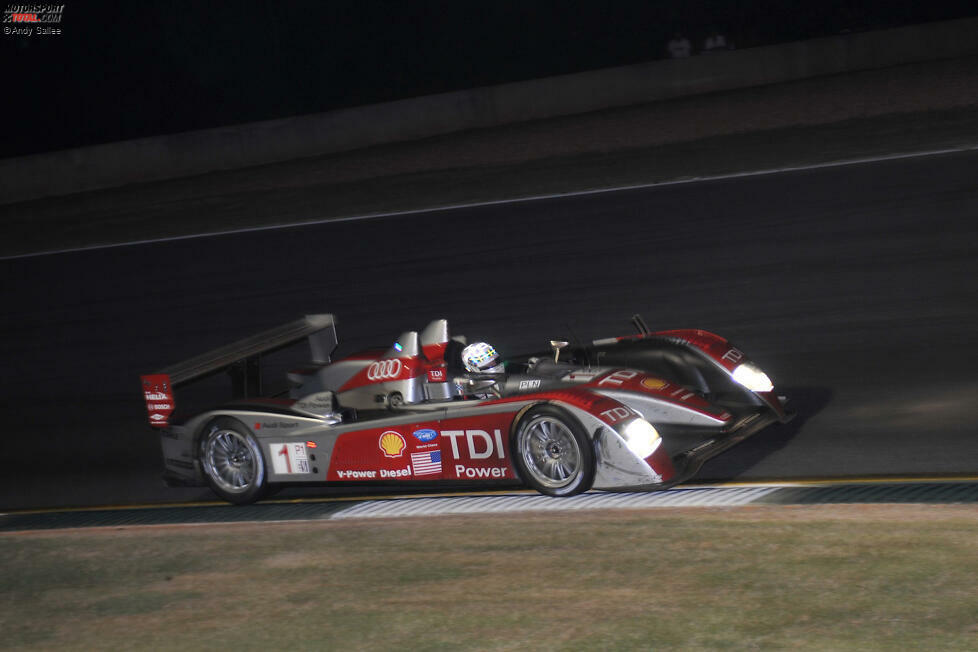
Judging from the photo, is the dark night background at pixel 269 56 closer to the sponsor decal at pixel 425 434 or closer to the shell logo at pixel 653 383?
the shell logo at pixel 653 383

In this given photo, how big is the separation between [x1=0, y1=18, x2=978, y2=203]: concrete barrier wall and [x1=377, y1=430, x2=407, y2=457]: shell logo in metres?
18.2

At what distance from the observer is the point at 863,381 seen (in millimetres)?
8852

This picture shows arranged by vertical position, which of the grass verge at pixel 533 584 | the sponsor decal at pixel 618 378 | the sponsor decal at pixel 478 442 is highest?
the sponsor decal at pixel 618 378

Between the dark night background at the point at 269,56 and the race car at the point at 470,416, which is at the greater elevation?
the dark night background at the point at 269,56

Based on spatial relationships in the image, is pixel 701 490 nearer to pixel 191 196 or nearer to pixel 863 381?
pixel 863 381

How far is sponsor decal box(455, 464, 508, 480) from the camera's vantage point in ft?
23.5

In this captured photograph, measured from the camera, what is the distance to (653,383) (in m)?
7.50

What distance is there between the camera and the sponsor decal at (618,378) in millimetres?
7434

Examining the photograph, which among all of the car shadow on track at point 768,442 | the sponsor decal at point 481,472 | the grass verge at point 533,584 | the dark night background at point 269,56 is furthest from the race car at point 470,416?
the dark night background at point 269,56

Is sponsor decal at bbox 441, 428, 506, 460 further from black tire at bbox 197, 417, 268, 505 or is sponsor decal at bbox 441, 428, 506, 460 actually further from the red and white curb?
black tire at bbox 197, 417, 268, 505

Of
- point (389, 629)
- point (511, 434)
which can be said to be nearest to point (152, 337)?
point (511, 434)

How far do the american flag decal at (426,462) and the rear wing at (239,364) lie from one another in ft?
6.12

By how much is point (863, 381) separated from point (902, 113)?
478 inches

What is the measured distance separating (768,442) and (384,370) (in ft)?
8.82
